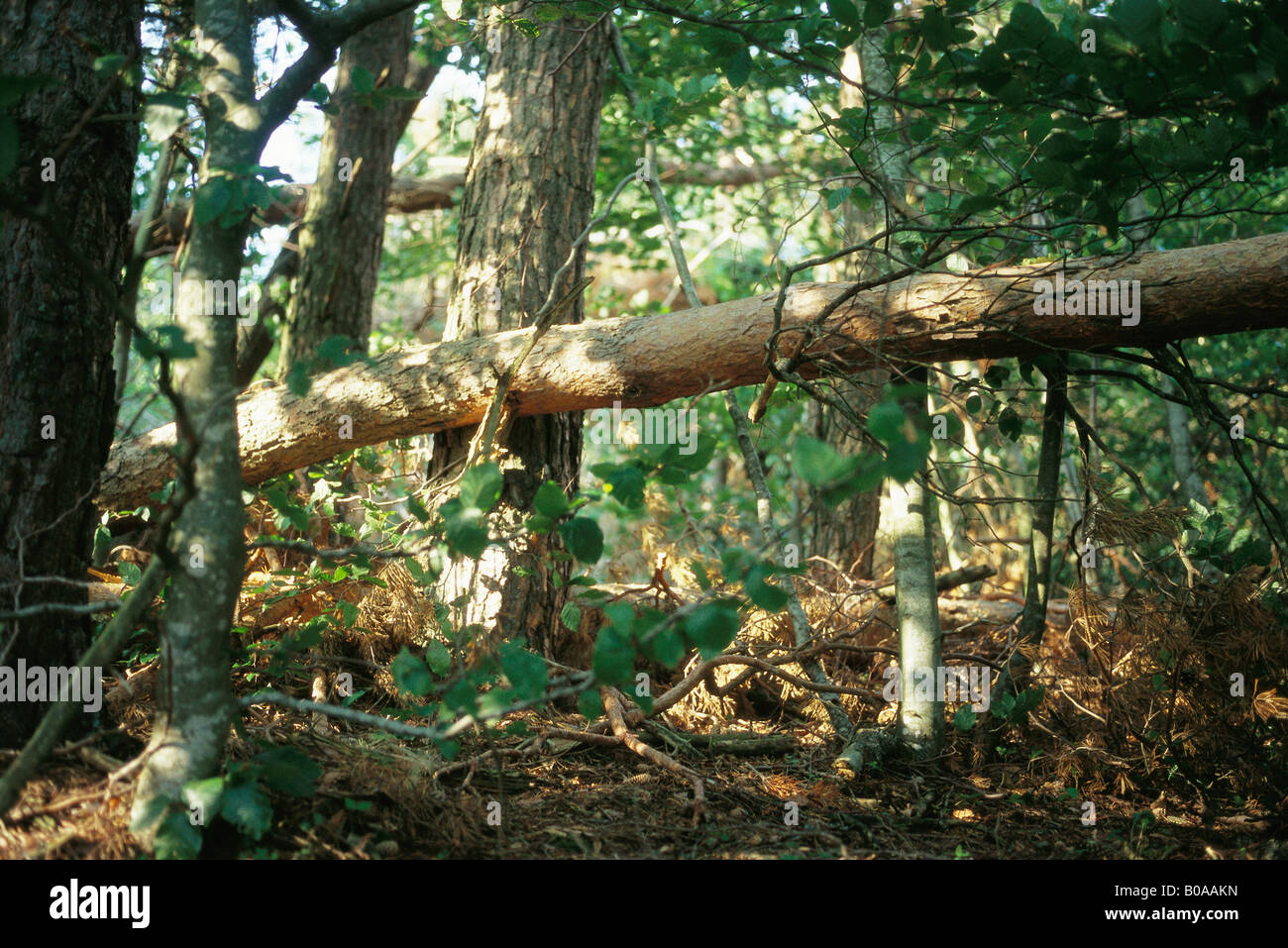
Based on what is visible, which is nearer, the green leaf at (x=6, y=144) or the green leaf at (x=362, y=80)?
the green leaf at (x=6, y=144)

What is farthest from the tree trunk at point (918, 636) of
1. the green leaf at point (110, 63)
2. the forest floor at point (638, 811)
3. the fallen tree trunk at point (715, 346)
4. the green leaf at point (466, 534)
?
the green leaf at point (110, 63)

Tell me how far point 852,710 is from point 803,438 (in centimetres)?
291

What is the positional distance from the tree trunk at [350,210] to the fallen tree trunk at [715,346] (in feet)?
6.20

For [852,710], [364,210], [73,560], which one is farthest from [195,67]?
[364,210]

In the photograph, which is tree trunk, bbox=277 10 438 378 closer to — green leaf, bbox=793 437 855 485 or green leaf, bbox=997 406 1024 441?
green leaf, bbox=997 406 1024 441

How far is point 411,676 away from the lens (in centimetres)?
203

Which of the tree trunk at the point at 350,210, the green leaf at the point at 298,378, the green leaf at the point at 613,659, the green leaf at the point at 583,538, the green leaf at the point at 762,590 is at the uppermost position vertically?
the tree trunk at the point at 350,210

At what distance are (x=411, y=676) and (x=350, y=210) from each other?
5133 millimetres

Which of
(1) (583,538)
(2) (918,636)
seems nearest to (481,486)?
(1) (583,538)

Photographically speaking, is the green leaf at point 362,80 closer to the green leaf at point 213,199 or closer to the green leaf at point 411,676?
the green leaf at point 213,199

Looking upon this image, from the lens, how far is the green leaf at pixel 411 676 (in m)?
1.98

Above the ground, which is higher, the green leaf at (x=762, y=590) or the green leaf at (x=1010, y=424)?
the green leaf at (x=1010, y=424)
